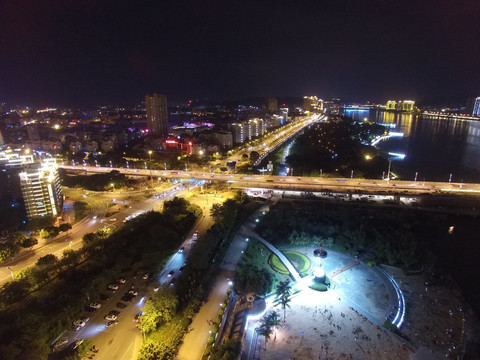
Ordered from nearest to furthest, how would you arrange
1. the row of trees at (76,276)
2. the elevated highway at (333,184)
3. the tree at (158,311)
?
the row of trees at (76,276) → the tree at (158,311) → the elevated highway at (333,184)

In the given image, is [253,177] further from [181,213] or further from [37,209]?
[37,209]

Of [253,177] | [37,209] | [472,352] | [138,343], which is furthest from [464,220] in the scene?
[37,209]

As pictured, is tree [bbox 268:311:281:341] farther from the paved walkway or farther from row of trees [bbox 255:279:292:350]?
the paved walkway

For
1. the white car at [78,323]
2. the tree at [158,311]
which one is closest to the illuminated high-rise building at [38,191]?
the white car at [78,323]

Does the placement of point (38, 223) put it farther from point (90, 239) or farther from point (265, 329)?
point (265, 329)

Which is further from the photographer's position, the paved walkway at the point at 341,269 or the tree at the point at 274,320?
the paved walkway at the point at 341,269

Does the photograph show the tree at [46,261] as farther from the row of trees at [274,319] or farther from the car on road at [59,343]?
the row of trees at [274,319]

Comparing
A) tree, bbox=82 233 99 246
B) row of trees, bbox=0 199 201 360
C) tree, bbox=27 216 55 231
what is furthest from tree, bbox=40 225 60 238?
row of trees, bbox=0 199 201 360

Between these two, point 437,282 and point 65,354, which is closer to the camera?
point 65,354
